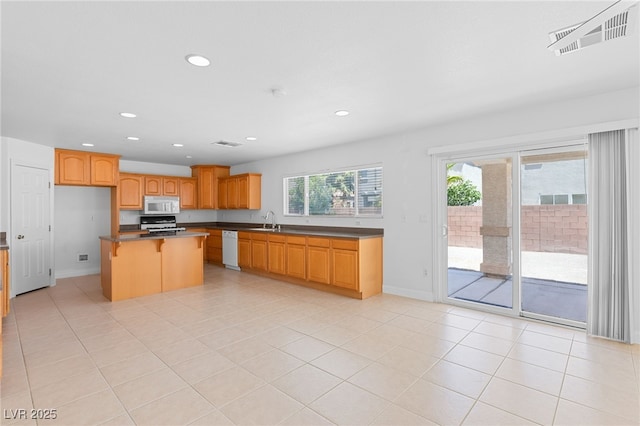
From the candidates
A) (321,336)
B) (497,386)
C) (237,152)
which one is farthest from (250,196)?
(497,386)

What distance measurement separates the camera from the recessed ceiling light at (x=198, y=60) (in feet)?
7.64

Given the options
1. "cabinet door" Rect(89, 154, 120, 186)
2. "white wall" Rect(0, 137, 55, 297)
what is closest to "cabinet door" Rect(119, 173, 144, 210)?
"cabinet door" Rect(89, 154, 120, 186)

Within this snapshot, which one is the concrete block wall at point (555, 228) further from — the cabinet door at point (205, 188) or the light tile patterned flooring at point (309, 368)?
the cabinet door at point (205, 188)

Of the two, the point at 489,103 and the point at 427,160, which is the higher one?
the point at 489,103

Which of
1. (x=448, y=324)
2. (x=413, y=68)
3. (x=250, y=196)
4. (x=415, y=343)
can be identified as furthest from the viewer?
(x=250, y=196)

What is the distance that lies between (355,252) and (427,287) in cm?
112

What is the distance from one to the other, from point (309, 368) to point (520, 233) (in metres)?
2.92

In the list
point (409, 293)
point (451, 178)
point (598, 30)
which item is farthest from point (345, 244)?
point (598, 30)

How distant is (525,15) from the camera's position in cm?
187

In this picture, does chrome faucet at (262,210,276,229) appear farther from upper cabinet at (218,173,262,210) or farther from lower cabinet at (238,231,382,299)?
lower cabinet at (238,231,382,299)

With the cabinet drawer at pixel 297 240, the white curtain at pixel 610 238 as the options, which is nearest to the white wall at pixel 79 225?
the cabinet drawer at pixel 297 240

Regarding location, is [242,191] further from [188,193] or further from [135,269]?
[135,269]

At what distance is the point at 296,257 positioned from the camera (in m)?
5.49

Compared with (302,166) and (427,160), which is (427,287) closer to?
(427,160)
